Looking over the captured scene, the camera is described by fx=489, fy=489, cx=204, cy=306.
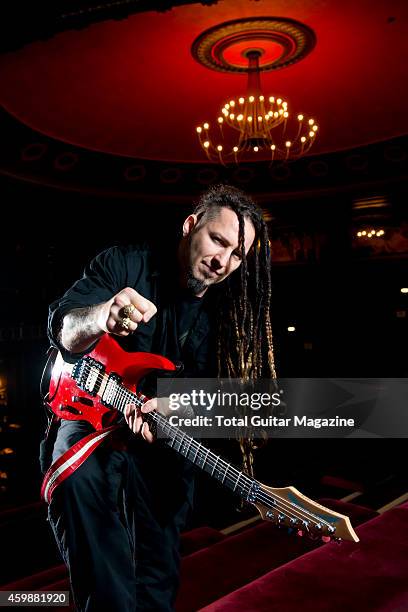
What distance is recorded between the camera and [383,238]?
10.3 m

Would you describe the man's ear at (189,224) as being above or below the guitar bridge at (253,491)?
above

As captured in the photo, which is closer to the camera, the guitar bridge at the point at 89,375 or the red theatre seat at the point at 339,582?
the guitar bridge at the point at 89,375

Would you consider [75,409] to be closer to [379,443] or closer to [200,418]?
[200,418]

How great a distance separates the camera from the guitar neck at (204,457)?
144 cm

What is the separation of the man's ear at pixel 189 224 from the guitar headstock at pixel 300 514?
816mm

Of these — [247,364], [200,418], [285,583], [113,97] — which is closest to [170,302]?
[247,364]

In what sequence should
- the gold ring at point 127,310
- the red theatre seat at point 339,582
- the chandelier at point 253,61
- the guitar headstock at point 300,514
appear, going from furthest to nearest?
the chandelier at point 253,61
the red theatre seat at point 339,582
the guitar headstock at point 300,514
the gold ring at point 127,310

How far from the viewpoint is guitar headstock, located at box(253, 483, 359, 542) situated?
1.38 m

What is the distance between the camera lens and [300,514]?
1.43 m

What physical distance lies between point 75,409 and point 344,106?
7146 millimetres

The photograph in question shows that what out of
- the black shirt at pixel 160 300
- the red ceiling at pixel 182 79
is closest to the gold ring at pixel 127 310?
the black shirt at pixel 160 300

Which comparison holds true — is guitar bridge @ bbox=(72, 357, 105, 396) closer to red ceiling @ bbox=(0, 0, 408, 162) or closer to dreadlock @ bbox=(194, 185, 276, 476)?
dreadlock @ bbox=(194, 185, 276, 476)

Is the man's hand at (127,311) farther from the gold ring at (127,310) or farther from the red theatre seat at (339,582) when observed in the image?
the red theatre seat at (339,582)

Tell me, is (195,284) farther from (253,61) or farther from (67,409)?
(253,61)
